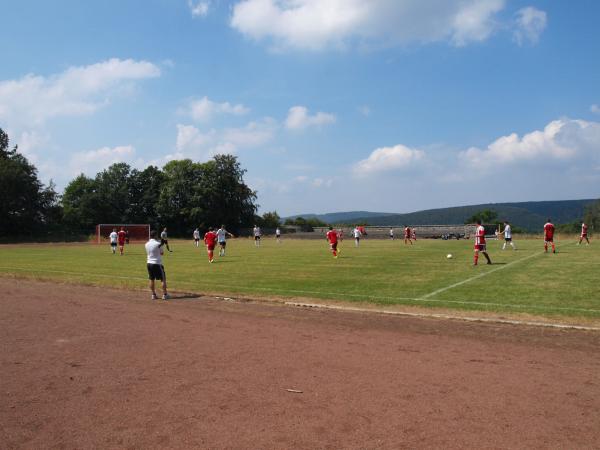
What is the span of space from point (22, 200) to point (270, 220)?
47.4 meters

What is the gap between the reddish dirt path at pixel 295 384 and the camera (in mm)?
4410

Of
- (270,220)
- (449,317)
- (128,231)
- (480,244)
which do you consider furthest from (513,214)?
(449,317)

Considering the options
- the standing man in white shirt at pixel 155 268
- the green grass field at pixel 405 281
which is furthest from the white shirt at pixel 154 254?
the green grass field at pixel 405 281

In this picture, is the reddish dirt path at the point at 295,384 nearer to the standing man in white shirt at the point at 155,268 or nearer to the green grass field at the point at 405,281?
the green grass field at the point at 405,281

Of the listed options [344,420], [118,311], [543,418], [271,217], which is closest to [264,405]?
[344,420]

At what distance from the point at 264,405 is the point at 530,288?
1039cm

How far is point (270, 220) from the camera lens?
10069 cm

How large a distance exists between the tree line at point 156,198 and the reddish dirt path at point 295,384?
7132 centimetres

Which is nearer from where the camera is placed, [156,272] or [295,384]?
[295,384]

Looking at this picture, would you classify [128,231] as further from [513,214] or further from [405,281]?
[513,214]

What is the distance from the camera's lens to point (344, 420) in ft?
15.4

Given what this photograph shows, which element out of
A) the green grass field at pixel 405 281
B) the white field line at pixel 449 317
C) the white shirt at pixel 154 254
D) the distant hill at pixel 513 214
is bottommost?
the white field line at pixel 449 317

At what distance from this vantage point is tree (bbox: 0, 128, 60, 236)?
2562 inches

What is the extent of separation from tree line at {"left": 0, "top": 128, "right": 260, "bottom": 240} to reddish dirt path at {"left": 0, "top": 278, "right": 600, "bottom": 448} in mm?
71320
